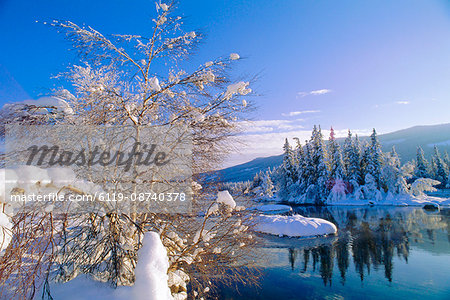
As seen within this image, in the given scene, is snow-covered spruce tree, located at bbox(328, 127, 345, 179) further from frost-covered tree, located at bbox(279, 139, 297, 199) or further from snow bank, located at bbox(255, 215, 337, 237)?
snow bank, located at bbox(255, 215, 337, 237)

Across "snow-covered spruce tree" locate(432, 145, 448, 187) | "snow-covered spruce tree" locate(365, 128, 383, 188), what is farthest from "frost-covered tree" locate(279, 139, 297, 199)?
"snow-covered spruce tree" locate(432, 145, 448, 187)

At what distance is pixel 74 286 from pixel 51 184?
5.83ft

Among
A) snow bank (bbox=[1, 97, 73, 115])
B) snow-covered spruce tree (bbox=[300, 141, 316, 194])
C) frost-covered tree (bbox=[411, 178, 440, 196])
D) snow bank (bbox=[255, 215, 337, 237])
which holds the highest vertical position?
snow bank (bbox=[1, 97, 73, 115])

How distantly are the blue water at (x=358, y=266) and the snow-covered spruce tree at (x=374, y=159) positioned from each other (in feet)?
69.7

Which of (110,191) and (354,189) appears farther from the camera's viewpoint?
(354,189)

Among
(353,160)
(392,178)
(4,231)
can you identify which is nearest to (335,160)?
(353,160)

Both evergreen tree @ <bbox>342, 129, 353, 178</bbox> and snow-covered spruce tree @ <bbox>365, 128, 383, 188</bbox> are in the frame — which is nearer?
snow-covered spruce tree @ <bbox>365, 128, 383, 188</bbox>

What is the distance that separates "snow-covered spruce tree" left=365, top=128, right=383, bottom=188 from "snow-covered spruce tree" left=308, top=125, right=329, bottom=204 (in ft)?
20.5

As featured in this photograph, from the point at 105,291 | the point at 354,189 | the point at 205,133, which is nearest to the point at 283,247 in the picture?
the point at 205,133

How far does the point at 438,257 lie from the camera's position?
39.1 feet

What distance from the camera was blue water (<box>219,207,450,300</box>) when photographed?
8.99 metres

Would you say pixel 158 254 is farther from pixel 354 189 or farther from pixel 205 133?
pixel 354 189

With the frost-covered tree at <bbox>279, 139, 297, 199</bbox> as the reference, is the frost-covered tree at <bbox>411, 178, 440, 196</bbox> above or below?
below

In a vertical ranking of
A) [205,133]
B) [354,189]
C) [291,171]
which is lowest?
[354,189]
